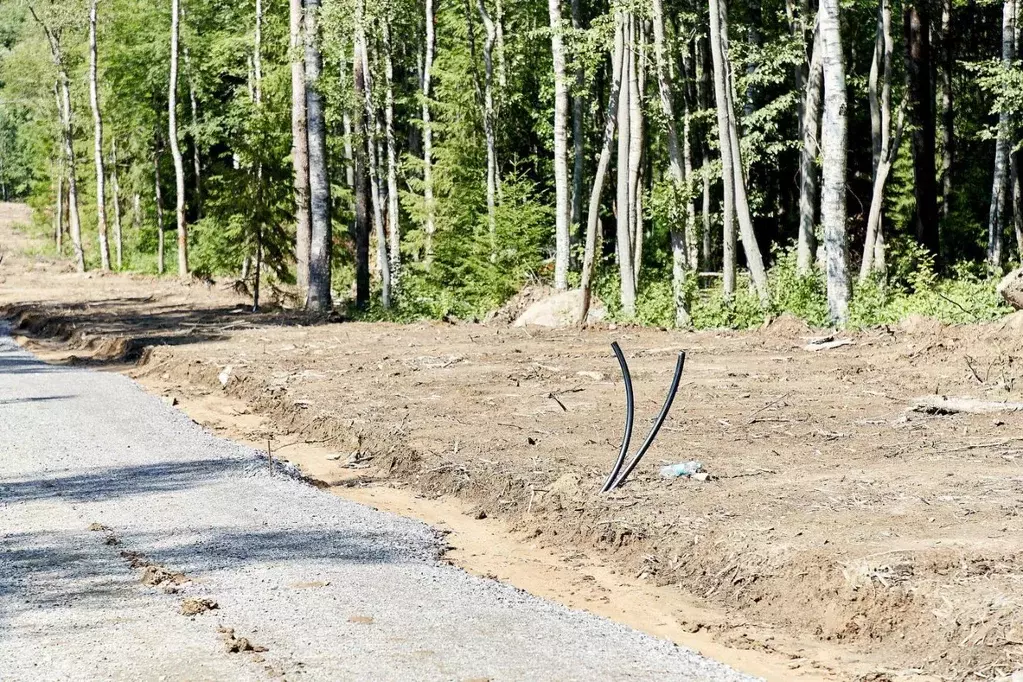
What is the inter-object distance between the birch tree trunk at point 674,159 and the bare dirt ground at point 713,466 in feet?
5.95

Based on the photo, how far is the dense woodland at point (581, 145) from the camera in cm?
2262

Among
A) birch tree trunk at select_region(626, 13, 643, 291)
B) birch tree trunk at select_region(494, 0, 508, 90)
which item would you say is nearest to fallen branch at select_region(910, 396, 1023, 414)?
birch tree trunk at select_region(626, 13, 643, 291)

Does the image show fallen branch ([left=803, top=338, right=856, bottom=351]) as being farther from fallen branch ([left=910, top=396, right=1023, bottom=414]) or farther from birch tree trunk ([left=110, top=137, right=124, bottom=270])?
birch tree trunk ([left=110, top=137, right=124, bottom=270])

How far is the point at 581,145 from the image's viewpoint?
34750 millimetres

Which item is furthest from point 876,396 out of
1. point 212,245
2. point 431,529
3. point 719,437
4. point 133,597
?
point 212,245

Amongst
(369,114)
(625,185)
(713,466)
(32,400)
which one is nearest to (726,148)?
(625,185)

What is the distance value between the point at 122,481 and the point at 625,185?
14901 mm

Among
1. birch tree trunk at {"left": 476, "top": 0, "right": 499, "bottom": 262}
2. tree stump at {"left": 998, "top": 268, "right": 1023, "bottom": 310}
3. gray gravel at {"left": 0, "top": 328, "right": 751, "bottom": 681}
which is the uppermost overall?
birch tree trunk at {"left": 476, "top": 0, "right": 499, "bottom": 262}

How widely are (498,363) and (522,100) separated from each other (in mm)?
25238

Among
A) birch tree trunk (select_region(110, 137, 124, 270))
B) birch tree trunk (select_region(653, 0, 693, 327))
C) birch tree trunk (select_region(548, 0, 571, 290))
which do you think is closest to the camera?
birch tree trunk (select_region(653, 0, 693, 327))

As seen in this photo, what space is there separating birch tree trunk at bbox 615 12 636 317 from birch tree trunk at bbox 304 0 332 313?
20.0ft

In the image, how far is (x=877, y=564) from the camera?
7066 millimetres

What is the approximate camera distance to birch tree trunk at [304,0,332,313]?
24.9 meters

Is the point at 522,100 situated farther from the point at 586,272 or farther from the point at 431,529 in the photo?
the point at 431,529
